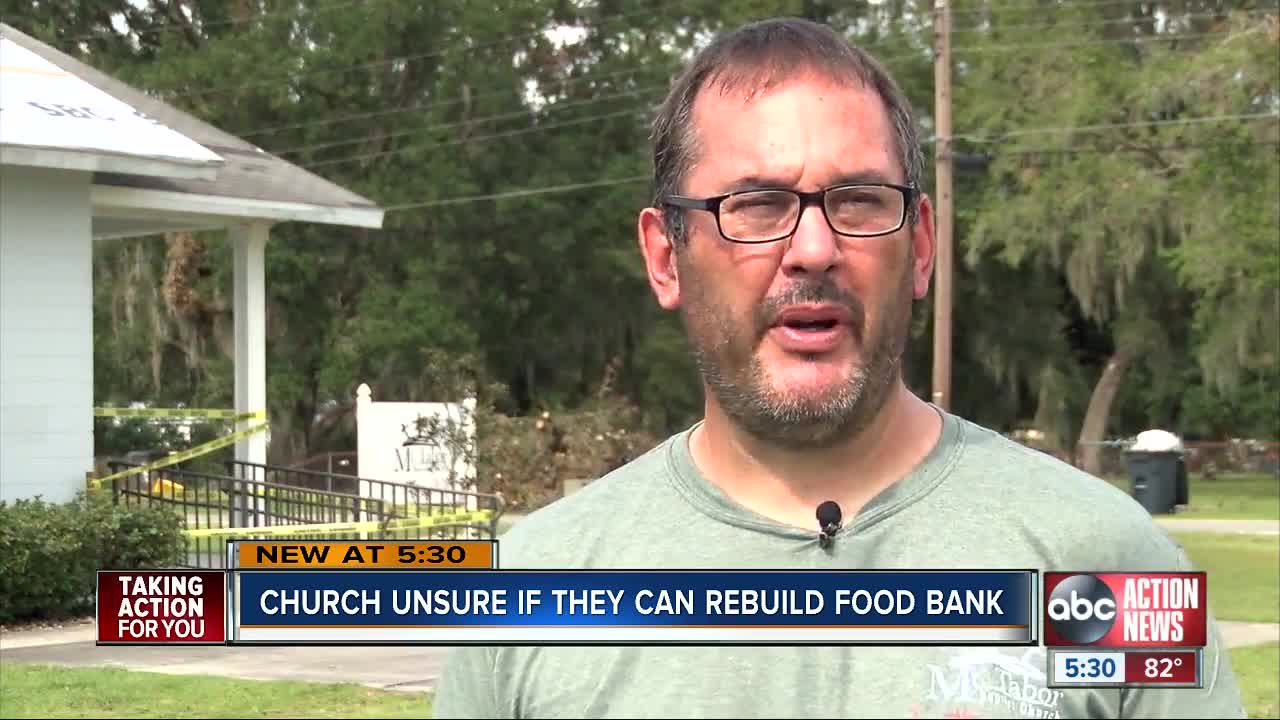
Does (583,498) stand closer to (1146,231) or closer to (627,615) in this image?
(627,615)

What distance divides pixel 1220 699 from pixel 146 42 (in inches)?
1761

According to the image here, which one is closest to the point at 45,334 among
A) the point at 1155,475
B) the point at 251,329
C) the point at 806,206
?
the point at 251,329

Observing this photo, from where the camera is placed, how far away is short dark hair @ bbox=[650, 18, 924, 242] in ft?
8.61

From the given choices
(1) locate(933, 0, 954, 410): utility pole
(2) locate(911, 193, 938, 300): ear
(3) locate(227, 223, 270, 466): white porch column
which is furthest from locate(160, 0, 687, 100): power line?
(2) locate(911, 193, 938, 300): ear

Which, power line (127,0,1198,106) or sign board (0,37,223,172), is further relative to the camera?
power line (127,0,1198,106)

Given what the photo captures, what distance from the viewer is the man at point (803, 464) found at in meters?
2.41

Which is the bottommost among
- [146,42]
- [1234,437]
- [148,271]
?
[1234,437]

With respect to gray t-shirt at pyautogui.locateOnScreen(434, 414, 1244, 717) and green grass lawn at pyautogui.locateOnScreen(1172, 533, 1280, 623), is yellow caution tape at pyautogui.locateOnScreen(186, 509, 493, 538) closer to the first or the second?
green grass lawn at pyautogui.locateOnScreen(1172, 533, 1280, 623)

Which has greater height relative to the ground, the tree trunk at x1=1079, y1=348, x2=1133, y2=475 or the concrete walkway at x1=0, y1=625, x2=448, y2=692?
the tree trunk at x1=1079, y1=348, x2=1133, y2=475

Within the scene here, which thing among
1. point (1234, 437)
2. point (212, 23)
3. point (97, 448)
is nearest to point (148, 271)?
point (212, 23)

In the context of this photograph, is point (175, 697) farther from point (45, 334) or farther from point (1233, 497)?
point (1233, 497)

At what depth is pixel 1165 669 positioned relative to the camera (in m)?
2.41

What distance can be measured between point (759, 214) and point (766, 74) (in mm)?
204

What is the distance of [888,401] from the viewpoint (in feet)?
8.53
